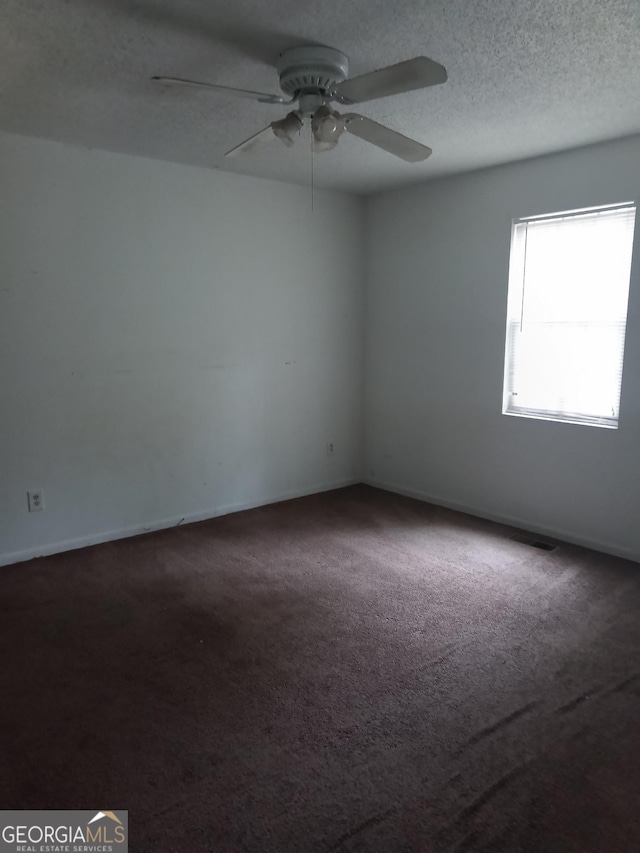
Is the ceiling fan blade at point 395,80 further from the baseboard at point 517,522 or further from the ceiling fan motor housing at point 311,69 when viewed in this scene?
the baseboard at point 517,522

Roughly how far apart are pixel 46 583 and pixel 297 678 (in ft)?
5.68

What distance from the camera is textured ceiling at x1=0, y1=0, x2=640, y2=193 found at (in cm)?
198

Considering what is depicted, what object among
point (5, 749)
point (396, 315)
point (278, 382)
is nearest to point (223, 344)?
point (278, 382)

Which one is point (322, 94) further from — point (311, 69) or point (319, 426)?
point (319, 426)

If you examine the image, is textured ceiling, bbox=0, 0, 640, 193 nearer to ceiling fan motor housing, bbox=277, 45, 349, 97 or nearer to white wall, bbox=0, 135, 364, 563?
ceiling fan motor housing, bbox=277, 45, 349, 97

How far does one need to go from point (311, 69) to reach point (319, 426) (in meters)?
3.10

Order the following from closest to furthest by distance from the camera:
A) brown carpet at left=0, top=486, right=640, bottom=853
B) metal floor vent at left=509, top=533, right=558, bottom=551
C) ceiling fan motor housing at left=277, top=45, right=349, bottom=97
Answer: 1. brown carpet at left=0, top=486, right=640, bottom=853
2. ceiling fan motor housing at left=277, top=45, right=349, bottom=97
3. metal floor vent at left=509, top=533, right=558, bottom=551

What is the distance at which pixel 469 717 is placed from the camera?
7.06ft

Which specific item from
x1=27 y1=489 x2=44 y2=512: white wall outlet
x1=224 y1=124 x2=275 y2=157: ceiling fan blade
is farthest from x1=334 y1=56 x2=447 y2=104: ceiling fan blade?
x1=27 y1=489 x2=44 y2=512: white wall outlet

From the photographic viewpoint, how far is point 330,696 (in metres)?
2.28

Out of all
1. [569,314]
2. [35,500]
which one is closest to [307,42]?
[569,314]

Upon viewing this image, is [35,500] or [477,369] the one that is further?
[477,369]

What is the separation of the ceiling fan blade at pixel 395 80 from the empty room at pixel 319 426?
14mm

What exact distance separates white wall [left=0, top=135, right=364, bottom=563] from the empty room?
0.8 inches
